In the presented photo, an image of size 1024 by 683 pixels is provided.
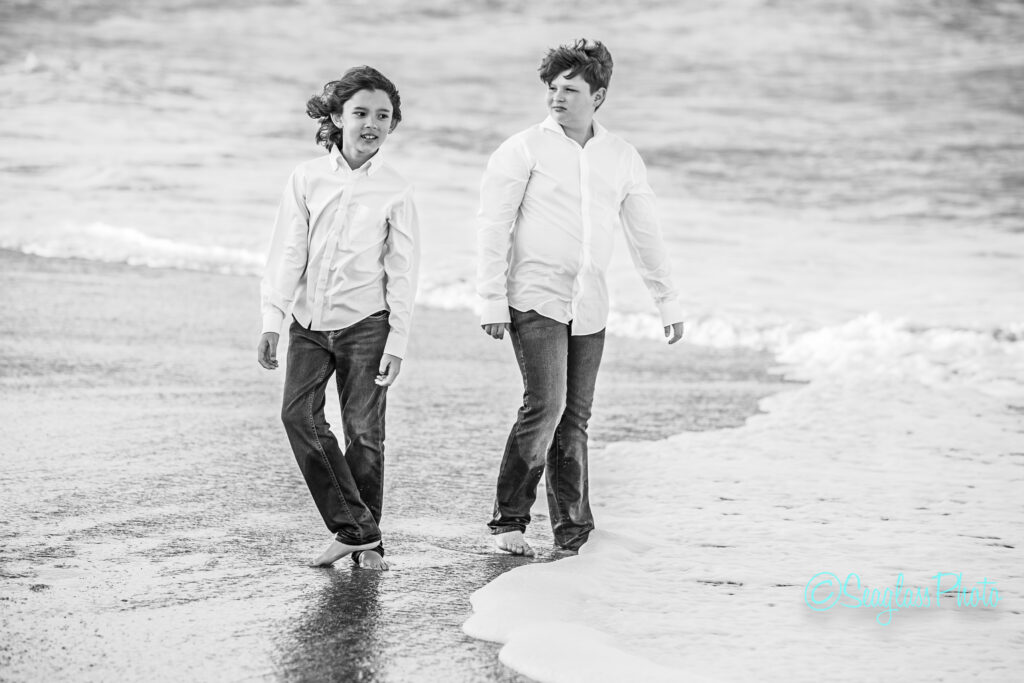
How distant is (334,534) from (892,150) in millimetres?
21451

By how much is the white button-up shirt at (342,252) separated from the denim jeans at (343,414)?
5 cm

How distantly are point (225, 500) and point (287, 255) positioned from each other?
99cm

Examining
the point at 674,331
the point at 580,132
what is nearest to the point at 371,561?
the point at 674,331

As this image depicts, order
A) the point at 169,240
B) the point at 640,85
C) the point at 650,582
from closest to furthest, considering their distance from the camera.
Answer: the point at 650,582 → the point at 169,240 → the point at 640,85

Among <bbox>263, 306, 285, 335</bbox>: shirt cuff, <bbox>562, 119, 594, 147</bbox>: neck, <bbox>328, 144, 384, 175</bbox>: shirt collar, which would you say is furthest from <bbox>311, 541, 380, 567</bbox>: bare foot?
<bbox>562, 119, 594, 147</bbox>: neck

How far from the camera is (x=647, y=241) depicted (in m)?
3.86

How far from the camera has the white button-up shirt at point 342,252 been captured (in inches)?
132

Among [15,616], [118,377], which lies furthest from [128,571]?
[118,377]

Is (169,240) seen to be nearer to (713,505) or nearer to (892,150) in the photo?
(713,505)

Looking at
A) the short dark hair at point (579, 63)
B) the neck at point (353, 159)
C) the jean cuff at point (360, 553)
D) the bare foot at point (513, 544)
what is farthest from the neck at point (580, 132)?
the jean cuff at point (360, 553)

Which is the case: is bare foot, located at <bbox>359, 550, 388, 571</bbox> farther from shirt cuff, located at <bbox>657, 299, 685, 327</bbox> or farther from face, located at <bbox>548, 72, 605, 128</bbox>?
face, located at <bbox>548, 72, 605, 128</bbox>

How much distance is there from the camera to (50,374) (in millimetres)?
5812

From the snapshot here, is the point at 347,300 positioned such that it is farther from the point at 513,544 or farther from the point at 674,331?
the point at 674,331

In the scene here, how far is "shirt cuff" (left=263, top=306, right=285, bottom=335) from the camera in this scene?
334 cm
